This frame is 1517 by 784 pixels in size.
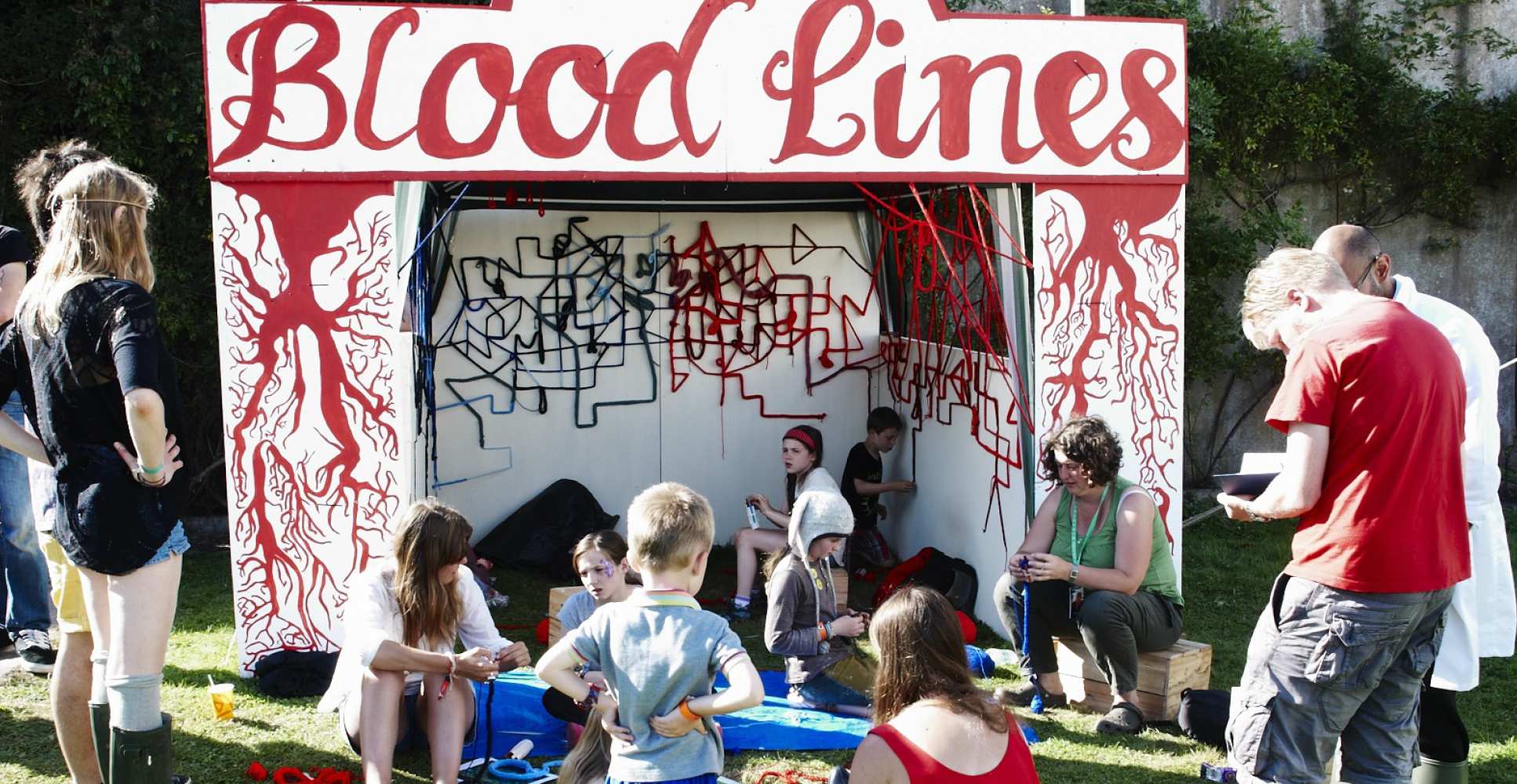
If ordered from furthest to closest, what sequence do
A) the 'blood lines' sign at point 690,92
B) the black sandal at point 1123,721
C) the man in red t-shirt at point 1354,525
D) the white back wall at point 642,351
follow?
the white back wall at point 642,351, the 'blood lines' sign at point 690,92, the black sandal at point 1123,721, the man in red t-shirt at point 1354,525

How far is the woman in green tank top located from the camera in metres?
4.31

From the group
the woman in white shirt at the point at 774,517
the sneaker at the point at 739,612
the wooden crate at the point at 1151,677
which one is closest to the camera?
the wooden crate at the point at 1151,677

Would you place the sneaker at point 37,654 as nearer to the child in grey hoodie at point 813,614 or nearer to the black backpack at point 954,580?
the child in grey hoodie at point 813,614

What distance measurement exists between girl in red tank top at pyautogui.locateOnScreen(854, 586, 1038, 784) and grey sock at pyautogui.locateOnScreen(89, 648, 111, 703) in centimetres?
193

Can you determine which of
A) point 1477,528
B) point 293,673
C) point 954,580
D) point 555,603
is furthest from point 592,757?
point 954,580

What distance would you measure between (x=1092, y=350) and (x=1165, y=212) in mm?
690

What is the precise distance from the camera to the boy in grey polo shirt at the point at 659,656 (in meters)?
2.66

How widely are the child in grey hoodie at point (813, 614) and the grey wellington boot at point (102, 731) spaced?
6.73ft

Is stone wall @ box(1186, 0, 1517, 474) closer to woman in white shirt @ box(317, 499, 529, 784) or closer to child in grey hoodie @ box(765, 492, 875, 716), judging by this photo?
child in grey hoodie @ box(765, 492, 875, 716)

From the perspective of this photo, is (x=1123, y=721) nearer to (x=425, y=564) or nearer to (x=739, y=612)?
(x=739, y=612)

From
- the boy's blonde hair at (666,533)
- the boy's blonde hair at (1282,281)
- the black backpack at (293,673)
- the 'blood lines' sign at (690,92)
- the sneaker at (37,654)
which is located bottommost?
the black backpack at (293,673)

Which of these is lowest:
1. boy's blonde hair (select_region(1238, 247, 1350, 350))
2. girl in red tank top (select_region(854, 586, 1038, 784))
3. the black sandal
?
the black sandal

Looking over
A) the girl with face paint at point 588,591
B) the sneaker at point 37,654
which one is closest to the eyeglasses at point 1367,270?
the girl with face paint at point 588,591

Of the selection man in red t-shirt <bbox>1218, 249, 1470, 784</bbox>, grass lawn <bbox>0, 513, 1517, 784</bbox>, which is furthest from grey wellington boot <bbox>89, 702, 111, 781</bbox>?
man in red t-shirt <bbox>1218, 249, 1470, 784</bbox>
